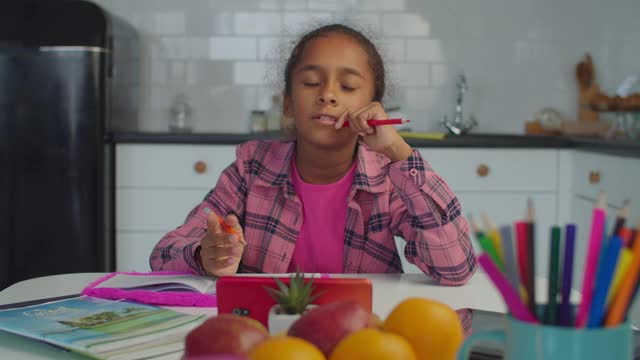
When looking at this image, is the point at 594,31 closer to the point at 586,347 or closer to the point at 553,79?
the point at 553,79

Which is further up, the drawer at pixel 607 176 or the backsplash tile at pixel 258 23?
the backsplash tile at pixel 258 23

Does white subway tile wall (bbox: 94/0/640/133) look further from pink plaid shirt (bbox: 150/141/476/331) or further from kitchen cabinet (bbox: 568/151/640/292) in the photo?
pink plaid shirt (bbox: 150/141/476/331)

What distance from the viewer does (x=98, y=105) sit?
2.95 metres

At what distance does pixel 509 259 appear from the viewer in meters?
0.54

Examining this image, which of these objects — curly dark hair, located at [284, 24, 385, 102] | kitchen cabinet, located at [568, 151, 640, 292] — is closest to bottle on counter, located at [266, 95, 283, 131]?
kitchen cabinet, located at [568, 151, 640, 292]

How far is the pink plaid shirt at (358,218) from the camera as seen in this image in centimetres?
134

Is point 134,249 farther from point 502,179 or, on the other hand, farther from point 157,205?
point 502,179

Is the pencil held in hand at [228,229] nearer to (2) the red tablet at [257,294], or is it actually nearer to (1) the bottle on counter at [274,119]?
(2) the red tablet at [257,294]

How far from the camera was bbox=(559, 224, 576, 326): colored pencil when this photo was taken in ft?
1.78

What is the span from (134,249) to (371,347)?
8.44 ft

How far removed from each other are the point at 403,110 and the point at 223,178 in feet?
6.52

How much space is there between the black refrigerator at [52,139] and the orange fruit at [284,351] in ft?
8.14

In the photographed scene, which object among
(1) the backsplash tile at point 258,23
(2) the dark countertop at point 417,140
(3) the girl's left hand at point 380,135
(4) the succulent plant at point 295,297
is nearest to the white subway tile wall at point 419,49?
(1) the backsplash tile at point 258,23

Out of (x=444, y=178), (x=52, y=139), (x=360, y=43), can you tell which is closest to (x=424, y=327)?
(x=360, y=43)
